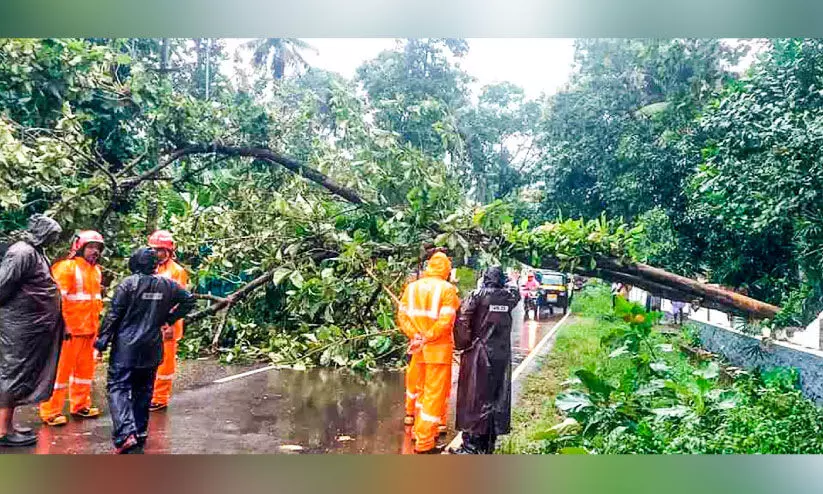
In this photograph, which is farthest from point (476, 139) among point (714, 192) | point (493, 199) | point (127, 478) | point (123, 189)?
point (127, 478)

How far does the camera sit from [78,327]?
180 inches

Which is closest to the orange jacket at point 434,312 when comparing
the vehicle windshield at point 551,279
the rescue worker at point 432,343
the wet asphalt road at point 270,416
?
the rescue worker at point 432,343

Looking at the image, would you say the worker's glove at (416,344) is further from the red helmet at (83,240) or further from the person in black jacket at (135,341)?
the red helmet at (83,240)

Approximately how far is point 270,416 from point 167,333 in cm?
87

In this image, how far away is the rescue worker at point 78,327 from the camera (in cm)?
454

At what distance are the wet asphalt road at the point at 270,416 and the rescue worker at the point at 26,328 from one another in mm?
274

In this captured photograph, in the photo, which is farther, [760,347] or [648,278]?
[648,278]

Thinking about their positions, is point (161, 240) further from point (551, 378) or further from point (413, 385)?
point (551, 378)

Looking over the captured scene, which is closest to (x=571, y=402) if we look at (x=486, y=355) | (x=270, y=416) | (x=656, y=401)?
(x=656, y=401)

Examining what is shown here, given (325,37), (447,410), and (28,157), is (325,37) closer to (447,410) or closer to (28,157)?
(28,157)

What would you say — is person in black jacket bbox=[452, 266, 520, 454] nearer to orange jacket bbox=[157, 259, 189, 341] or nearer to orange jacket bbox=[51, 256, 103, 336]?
orange jacket bbox=[157, 259, 189, 341]

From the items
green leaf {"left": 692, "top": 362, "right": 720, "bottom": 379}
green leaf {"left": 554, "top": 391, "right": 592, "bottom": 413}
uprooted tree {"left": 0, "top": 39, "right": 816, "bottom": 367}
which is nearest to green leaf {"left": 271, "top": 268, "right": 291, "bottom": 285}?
uprooted tree {"left": 0, "top": 39, "right": 816, "bottom": 367}

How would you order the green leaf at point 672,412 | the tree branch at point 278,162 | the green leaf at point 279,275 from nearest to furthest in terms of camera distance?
the green leaf at point 672,412, the green leaf at point 279,275, the tree branch at point 278,162
